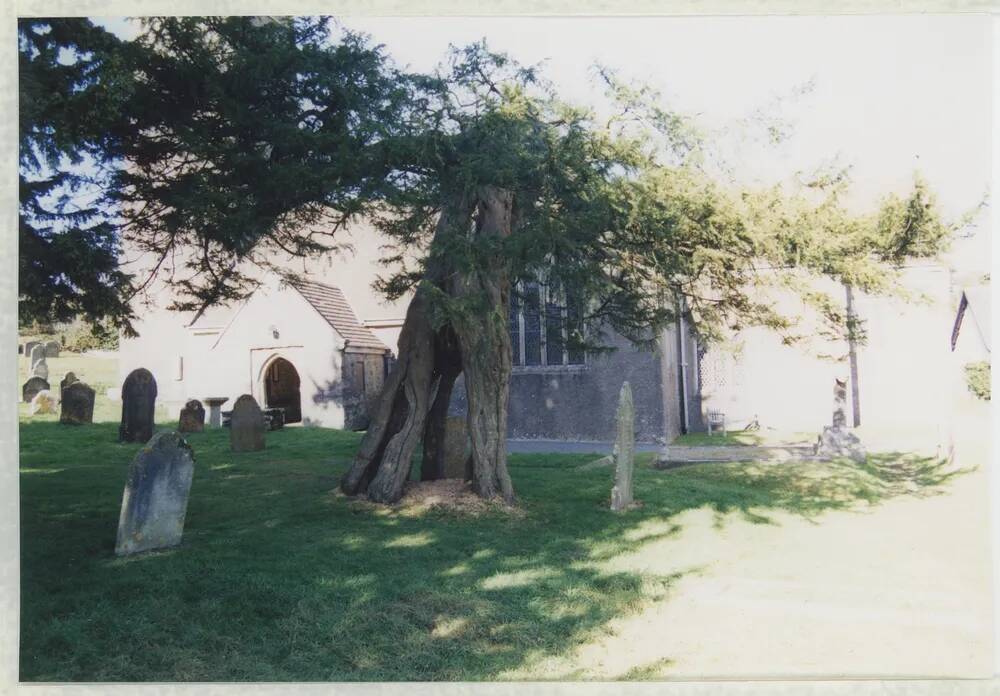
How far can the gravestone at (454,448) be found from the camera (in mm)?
9508

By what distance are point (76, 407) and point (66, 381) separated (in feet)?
4.09

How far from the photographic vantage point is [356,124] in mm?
7105

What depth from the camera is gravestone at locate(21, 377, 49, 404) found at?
13969mm

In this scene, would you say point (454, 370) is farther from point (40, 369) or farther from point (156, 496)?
point (40, 369)

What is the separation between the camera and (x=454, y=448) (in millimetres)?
9586

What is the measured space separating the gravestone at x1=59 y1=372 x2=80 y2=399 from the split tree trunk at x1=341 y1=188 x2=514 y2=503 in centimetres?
886

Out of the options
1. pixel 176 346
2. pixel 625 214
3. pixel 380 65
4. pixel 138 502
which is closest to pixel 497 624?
pixel 138 502

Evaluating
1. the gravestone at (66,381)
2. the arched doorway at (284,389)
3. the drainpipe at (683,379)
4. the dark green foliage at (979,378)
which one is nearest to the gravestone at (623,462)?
the dark green foliage at (979,378)

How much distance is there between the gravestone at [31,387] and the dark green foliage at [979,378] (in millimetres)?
15248

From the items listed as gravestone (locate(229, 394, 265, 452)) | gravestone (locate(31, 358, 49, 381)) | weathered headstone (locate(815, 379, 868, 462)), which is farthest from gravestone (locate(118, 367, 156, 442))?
weathered headstone (locate(815, 379, 868, 462))

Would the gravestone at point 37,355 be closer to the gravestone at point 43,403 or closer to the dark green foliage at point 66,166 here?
the gravestone at point 43,403

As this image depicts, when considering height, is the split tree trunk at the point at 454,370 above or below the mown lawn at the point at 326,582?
above

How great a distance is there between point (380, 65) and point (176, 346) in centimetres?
1506

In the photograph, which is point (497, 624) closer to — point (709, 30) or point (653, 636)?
point (653, 636)
